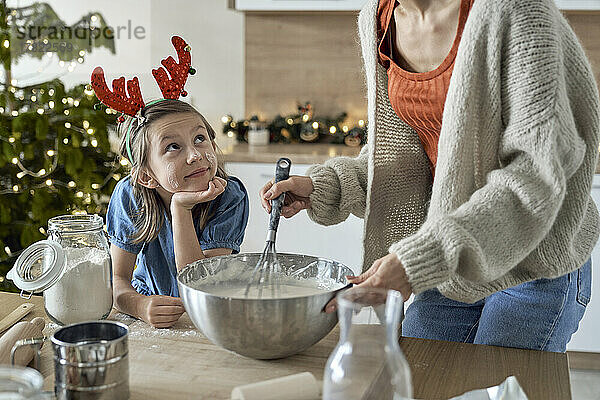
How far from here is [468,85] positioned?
43.0 inches

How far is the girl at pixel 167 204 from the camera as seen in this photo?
1.39 meters

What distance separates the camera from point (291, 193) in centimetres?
136

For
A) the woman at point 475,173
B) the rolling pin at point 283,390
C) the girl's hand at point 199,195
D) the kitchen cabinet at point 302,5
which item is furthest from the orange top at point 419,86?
the kitchen cabinet at point 302,5

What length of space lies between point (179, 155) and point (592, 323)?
2.13 m

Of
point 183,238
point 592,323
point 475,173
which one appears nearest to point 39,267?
point 183,238

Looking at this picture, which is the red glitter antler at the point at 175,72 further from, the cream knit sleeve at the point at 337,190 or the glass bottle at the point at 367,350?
the glass bottle at the point at 367,350

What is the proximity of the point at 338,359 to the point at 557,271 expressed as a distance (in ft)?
1.84

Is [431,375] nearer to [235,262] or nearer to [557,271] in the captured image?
→ [557,271]

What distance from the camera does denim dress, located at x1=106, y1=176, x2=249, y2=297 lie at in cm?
148

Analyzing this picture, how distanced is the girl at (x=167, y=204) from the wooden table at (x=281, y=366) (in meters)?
0.24

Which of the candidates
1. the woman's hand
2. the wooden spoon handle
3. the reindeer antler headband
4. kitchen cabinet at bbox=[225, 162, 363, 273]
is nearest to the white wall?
kitchen cabinet at bbox=[225, 162, 363, 273]

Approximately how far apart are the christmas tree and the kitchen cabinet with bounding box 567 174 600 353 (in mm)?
2139

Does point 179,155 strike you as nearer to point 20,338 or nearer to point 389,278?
point 20,338

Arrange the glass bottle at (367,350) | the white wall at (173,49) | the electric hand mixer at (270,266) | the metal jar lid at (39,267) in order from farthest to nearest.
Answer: the white wall at (173,49) → the electric hand mixer at (270,266) → the metal jar lid at (39,267) → the glass bottle at (367,350)
